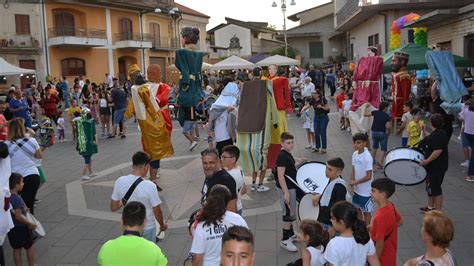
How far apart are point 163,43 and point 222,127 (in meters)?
36.6

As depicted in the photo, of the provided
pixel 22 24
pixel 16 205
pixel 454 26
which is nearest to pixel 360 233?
pixel 16 205

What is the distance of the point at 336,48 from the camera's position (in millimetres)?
43906

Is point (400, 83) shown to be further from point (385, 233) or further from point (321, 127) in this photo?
point (385, 233)

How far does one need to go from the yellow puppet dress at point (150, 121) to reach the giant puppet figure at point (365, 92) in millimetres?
4037

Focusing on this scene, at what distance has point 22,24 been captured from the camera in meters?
32.3

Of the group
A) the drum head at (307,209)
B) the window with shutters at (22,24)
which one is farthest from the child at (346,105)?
the window with shutters at (22,24)

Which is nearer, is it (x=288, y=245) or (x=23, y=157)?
(x=288, y=245)

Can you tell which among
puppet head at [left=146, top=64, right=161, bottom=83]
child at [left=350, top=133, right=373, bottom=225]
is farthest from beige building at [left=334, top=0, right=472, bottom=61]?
child at [left=350, top=133, right=373, bottom=225]

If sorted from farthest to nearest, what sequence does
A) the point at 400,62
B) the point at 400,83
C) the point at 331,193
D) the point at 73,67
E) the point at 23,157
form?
the point at 73,67
the point at 400,62
the point at 400,83
the point at 23,157
the point at 331,193

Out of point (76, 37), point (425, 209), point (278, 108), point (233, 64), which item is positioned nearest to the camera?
point (425, 209)

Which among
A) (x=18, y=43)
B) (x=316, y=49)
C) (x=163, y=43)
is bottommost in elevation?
(x=316, y=49)

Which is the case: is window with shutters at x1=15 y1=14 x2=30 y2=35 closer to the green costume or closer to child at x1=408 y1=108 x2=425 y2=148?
the green costume

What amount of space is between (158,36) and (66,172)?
1366 inches

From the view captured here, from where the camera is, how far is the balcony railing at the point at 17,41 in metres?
31.1
